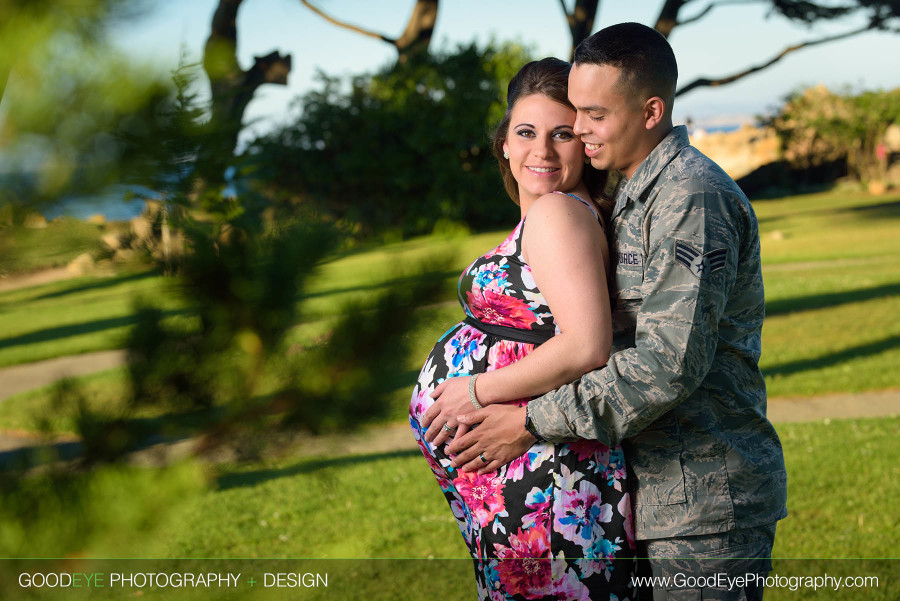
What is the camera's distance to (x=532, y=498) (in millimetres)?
1917

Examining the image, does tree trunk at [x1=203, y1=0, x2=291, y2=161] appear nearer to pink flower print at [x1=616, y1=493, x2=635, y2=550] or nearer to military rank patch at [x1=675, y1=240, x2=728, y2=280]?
military rank patch at [x1=675, y1=240, x2=728, y2=280]

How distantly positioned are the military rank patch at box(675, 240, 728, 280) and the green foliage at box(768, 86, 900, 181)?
29.7 meters

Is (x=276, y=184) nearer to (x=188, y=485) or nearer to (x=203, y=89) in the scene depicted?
(x=203, y=89)

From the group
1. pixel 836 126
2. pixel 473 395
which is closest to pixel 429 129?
pixel 473 395

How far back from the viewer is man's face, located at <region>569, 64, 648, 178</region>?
5.83ft

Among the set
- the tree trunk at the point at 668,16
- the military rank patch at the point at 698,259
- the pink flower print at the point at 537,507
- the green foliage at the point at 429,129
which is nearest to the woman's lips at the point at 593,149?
the military rank patch at the point at 698,259

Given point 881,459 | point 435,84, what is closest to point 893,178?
point 435,84

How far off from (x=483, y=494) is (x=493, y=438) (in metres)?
0.19

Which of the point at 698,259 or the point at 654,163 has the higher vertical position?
the point at 654,163

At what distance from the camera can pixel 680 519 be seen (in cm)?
177

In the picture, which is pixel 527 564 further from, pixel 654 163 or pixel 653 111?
pixel 653 111

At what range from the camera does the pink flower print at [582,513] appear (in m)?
1.87

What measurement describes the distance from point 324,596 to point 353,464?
1924 mm

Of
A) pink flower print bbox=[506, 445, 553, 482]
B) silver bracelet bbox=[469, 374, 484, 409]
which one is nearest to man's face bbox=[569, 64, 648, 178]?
silver bracelet bbox=[469, 374, 484, 409]
